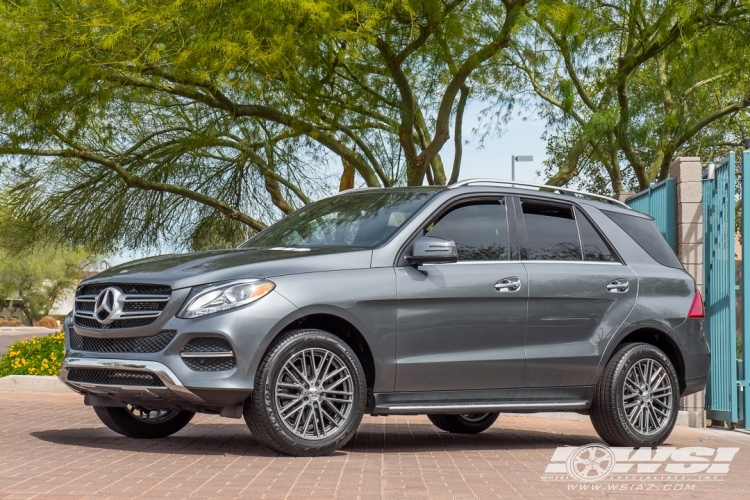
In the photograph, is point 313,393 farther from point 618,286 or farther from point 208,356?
point 618,286

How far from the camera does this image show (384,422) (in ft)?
39.0

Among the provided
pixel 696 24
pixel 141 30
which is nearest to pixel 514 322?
pixel 141 30

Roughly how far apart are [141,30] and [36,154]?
5.76 m

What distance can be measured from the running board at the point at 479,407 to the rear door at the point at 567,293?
16 centimetres

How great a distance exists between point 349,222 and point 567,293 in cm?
176

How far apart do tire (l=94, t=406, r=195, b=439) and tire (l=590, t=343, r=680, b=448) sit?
3201 mm

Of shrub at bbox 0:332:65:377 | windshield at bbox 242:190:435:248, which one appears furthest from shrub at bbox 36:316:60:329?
windshield at bbox 242:190:435:248

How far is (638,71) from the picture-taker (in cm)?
2425

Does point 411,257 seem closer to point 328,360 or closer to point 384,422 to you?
point 328,360

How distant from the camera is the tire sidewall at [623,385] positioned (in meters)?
9.14

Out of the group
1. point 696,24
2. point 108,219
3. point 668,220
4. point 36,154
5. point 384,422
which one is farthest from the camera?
point 108,219

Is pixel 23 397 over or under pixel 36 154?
under

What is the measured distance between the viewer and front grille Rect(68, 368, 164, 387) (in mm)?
7570

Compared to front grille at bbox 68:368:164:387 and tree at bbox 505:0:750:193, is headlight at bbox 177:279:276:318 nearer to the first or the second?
front grille at bbox 68:368:164:387
